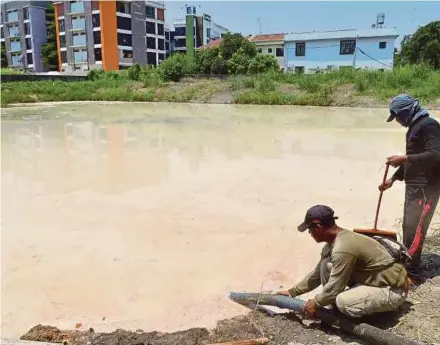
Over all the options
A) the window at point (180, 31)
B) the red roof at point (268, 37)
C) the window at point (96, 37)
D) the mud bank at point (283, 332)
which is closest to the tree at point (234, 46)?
the red roof at point (268, 37)

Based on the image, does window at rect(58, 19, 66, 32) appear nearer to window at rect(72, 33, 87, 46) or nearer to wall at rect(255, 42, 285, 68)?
window at rect(72, 33, 87, 46)

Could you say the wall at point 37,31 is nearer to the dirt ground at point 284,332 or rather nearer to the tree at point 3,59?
the tree at point 3,59

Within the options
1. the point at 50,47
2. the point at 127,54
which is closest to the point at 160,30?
the point at 127,54

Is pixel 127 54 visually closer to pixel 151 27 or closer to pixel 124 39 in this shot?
pixel 124 39

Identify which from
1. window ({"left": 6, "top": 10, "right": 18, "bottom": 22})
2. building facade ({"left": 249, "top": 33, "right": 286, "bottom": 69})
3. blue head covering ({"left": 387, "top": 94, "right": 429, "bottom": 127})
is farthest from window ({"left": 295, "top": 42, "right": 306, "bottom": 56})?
window ({"left": 6, "top": 10, "right": 18, "bottom": 22})

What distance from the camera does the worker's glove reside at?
2725 mm

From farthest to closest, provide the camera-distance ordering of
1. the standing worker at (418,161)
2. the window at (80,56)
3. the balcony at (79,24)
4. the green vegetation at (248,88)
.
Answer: the window at (80,56), the balcony at (79,24), the green vegetation at (248,88), the standing worker at (418,161)

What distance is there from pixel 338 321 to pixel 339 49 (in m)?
37.3

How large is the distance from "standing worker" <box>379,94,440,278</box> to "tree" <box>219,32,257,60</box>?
30.2 m

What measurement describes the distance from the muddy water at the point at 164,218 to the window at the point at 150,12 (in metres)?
41.8

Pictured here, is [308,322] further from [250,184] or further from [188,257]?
[250,184]

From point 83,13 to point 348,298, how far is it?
2025 inches

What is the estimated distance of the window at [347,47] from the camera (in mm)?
36219

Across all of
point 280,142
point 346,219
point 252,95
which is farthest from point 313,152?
point 252,95
